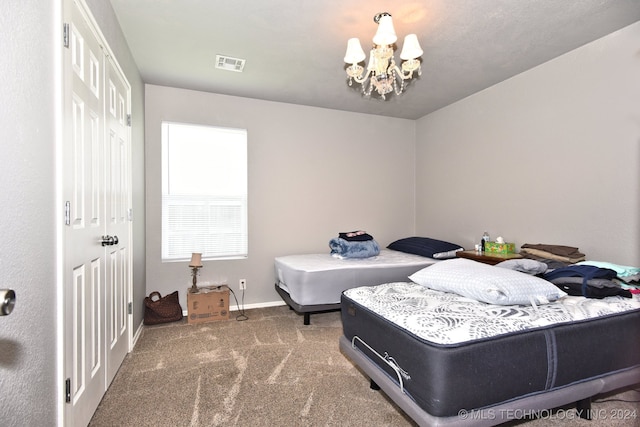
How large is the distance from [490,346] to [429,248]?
242cm

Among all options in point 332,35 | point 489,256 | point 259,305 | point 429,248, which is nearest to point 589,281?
point 489,256

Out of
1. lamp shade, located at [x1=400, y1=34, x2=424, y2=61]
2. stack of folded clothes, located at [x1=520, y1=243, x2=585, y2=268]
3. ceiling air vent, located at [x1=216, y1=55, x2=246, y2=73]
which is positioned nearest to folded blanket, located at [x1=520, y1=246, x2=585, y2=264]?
stack of folded clothes, located at [x1=520, y1=243, x2=585, y2=268]

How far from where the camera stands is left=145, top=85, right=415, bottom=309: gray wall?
346 centimetres

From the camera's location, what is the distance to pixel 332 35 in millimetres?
2416

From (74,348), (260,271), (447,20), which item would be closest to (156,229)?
Result: (260,271)

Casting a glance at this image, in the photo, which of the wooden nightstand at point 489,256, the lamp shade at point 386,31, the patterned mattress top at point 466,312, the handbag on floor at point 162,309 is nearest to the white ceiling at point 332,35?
the lamp shade at point 386,31

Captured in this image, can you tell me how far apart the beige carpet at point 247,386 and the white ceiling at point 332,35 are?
2575mm

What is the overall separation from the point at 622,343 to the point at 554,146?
1.86m

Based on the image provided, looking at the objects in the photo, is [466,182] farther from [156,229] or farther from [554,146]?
[156,229]

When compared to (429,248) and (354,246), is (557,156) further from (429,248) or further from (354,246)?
(354,246)

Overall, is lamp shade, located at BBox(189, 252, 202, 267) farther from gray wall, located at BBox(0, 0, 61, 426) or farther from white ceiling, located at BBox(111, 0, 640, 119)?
gray wall, located at BBox(0, 0, 61, 426)

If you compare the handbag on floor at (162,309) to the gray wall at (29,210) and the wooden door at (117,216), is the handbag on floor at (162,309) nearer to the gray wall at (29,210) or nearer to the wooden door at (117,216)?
the wooden door at (117,216)

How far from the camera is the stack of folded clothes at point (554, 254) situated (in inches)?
98.0

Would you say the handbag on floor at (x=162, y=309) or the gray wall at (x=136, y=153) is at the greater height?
the gray wall at (x=136, y=153)
